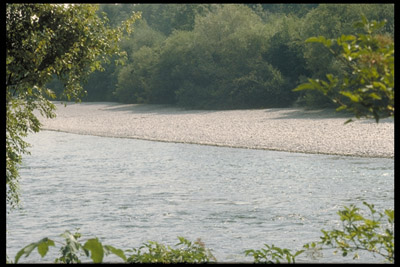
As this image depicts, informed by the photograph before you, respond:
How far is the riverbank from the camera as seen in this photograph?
24700mm

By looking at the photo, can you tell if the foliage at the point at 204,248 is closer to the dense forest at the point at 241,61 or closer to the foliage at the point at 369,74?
the foliage at the point at 369,74

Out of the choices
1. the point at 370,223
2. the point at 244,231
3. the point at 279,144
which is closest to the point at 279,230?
the point at 244,231

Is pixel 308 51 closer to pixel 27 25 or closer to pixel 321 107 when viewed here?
pixel 321 107

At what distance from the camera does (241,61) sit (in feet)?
148

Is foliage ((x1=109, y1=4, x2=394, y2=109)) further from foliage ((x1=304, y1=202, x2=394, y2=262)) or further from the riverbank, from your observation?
foliage ((x1=304, y1=202, x2=394, y2=262))

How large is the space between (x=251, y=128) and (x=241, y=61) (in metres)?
14.2

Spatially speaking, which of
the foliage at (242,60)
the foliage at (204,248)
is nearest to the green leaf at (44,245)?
the foliage at (204,248)

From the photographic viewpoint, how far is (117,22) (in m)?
81.9

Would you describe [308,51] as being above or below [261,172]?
above

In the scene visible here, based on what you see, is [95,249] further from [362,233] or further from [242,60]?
[242,60]

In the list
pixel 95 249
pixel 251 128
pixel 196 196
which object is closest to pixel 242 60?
pixel 251 128

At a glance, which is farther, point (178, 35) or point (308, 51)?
point (178, 35)

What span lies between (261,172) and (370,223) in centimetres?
1549

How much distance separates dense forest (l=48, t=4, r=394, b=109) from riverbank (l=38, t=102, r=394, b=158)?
83.1 inches
